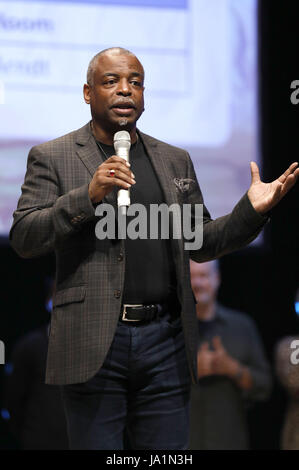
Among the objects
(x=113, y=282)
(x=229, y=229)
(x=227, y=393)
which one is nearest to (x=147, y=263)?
(x=113, y=282)

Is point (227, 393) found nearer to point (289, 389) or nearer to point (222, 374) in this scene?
point (222, 374)

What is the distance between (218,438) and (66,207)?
7.35ft

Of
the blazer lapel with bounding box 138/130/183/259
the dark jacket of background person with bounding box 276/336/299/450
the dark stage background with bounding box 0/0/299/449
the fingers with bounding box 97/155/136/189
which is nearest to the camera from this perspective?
the fingers with bounding box 97/155/136/189

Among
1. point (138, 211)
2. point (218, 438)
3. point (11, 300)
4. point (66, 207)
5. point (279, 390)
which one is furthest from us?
point (279, 390)

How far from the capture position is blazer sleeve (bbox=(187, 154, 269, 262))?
201 centimetres

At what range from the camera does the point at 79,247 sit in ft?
6.35

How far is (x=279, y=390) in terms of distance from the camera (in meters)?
4.94

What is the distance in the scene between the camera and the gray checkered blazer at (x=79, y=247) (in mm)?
1858

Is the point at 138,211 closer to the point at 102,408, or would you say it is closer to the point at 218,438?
the point at 102,408

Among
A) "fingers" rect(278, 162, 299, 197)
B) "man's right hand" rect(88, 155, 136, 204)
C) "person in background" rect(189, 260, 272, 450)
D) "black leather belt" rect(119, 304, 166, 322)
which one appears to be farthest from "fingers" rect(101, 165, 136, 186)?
"person in background" rect(189, 260, 272, 450)

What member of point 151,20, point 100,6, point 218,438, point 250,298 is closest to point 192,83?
point 151,20

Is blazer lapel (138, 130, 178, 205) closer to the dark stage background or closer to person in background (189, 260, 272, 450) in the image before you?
person in background (189, 260, 272, 450)

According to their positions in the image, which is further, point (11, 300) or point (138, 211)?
point (11, 300)

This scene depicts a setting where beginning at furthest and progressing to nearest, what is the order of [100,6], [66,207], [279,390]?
1. [279,390]
2. [100,6]
3. [66,207]
